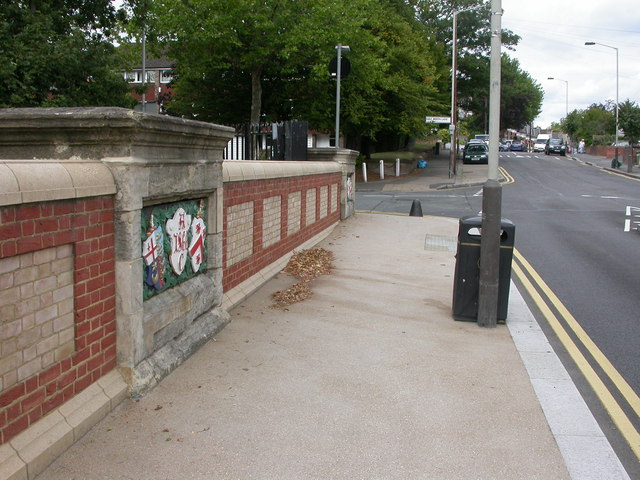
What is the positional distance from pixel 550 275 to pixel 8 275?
9.37m

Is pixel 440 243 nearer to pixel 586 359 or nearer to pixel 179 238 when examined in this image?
pixel 586 359

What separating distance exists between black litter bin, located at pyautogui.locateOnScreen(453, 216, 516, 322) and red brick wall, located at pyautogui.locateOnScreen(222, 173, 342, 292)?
2.66 meters

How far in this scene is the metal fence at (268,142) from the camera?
12578mm

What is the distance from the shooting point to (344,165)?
17.0 metres

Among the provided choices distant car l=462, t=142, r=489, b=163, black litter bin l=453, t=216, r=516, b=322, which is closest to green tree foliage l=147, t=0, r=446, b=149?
distant car l=462, t=142, r=489, b=163

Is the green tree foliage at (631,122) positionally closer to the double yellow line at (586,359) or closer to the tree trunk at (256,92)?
the tree trunk at (256,92)

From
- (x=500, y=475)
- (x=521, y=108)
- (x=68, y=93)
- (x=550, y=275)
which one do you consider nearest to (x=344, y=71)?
(x=68, y=93)

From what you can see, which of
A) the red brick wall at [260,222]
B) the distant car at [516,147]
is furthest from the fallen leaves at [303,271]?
the distant car at [516,147]

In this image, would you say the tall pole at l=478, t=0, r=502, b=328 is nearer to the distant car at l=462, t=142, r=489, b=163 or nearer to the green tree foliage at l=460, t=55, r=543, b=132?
the distant car at l=462, t=142, r=489, b=163

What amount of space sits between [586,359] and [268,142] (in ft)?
27.8

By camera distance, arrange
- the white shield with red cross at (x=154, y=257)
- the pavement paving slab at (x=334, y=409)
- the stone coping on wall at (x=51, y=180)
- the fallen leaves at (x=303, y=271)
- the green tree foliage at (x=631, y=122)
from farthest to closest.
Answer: the green tree foliage at (x=631, y=122), the fallen leaves at (x=303, y=271), the white shield with red cross at (x=154, y=257), the pavement paving slab at (x=334, y=409), the stone coping on wall at (x=51, y=180)

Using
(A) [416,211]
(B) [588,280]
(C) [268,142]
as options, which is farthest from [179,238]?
(A) [416,211]

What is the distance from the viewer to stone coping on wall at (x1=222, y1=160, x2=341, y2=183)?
7746mm

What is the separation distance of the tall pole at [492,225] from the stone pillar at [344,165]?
871cm
